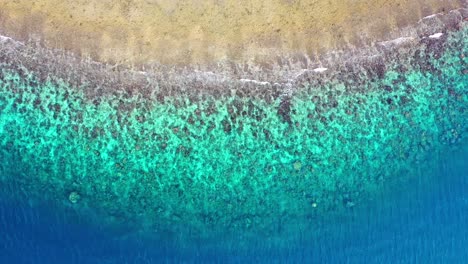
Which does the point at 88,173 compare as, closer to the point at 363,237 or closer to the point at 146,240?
the point at 146,240

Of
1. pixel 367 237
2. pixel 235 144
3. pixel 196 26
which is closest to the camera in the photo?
pixel 196 26

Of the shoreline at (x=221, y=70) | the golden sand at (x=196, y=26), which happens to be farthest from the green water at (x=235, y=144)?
the golden sand at (x=196, y=26)

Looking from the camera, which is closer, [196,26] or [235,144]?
[196,26]

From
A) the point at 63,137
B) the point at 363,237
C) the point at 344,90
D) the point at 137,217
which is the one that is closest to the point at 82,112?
the point at 63,137

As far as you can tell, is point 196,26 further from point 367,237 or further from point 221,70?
point 367,237

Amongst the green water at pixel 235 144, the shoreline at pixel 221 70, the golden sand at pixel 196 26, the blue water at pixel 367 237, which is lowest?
the blue water at pixel 367 237

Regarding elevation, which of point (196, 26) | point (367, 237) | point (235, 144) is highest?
point (196, 26)

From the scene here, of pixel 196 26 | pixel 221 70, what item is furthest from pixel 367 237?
pixel 196 26

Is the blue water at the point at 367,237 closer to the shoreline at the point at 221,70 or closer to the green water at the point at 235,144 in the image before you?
the green water at the point at 235,144

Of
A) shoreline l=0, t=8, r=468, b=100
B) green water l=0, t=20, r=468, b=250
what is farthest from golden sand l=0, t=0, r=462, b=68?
green water l=0, t=20, r=468, b=250
